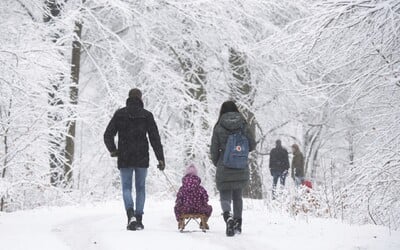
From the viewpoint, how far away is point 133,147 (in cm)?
785

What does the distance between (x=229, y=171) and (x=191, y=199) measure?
729 millimetres

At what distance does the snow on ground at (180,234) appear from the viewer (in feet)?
20.8

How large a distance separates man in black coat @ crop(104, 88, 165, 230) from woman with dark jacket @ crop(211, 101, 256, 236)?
86 centimetres

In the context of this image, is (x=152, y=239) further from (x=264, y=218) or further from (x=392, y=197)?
(x=392, y=197)

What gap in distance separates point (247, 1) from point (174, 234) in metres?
9.16

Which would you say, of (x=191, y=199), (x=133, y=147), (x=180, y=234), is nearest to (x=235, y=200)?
(x=191, y=199)

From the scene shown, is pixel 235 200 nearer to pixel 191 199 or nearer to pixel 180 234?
pixel 191 199

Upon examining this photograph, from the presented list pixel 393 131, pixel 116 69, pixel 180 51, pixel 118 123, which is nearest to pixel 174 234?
pixel 118 123

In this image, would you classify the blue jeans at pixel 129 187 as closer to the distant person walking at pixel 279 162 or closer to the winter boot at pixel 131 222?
the winter boot at pixel 131 222

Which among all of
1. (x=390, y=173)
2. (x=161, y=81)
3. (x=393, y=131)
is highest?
(x=161, y=81)

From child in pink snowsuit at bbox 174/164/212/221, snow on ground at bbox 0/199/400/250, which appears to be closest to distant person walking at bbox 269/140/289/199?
snow on ground at bbox 0/199/400/250

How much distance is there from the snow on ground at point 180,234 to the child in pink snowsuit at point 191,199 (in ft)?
0.90

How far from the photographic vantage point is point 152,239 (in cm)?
677

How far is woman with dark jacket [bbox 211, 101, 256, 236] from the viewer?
7461 millimetres
